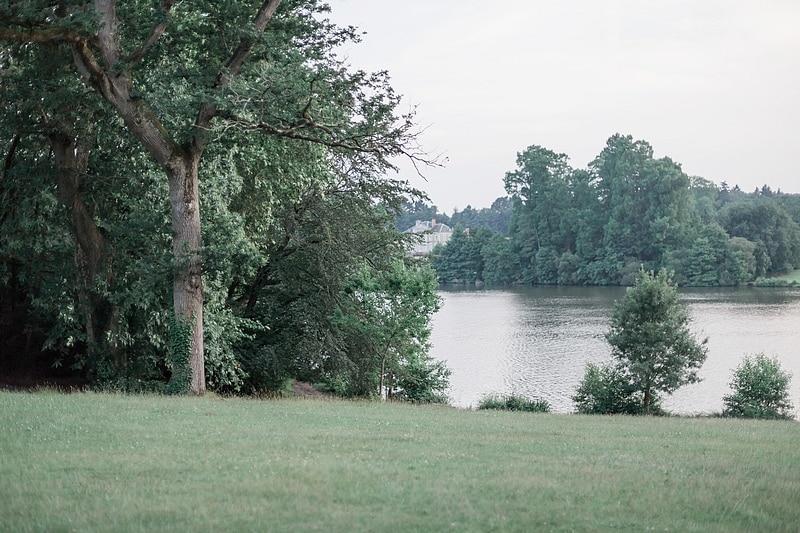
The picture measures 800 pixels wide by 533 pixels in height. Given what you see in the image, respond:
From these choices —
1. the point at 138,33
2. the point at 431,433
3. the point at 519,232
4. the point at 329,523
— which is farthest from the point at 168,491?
the point at 519,232

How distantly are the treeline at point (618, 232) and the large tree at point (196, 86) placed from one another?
272 feet

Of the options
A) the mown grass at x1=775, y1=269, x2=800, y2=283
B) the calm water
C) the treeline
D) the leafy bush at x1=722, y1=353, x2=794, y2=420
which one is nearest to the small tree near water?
the calm water

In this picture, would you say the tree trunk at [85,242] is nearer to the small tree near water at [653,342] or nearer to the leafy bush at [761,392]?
the small tree near water at [653,342]

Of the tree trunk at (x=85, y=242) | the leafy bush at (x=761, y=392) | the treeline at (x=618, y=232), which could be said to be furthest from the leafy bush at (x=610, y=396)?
the treeline at (x=618, y=232)

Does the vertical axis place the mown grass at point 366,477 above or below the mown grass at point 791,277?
below

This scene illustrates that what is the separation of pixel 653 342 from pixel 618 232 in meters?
83.1

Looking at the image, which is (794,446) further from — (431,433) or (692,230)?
(692,230)

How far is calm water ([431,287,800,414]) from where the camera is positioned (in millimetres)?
38812

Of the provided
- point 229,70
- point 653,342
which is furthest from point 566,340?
point 229,70

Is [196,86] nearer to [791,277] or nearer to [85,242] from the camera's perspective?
[85,242]

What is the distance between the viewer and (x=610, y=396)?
3228cm

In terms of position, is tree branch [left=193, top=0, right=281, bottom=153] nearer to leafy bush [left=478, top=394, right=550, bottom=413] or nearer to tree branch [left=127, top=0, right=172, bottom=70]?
tree branch [left=127, top=0, right=172, bottom=70]

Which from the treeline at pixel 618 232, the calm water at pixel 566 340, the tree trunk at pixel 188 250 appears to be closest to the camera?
the tree trunk at pixel 188 250

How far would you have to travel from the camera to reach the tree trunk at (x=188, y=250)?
62.8ft
